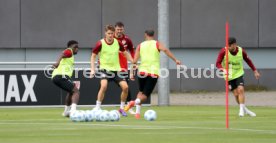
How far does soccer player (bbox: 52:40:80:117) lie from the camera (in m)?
23.3

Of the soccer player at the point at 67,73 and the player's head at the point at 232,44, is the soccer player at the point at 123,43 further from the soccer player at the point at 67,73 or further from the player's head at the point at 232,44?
the player's head at the point at 232,44

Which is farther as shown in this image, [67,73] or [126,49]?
[126,49]

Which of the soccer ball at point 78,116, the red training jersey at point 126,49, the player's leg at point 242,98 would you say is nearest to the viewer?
the soccer ball at point 78,116

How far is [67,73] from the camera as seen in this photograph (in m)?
23.7

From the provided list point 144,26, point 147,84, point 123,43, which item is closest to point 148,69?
point 147,84

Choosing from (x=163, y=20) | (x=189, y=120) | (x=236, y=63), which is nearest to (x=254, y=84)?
(x=163, y=20)

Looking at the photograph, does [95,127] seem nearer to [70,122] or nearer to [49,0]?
[70,122]

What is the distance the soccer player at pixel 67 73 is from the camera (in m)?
23.3

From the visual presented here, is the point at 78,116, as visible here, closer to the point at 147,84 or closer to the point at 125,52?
the point at 147,84

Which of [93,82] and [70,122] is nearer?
[70,122]

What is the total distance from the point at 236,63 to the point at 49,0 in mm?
16018

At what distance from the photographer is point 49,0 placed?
3866 centimetres

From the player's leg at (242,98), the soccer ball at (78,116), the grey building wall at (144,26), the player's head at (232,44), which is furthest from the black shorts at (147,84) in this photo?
the grey building wall at (144,26)

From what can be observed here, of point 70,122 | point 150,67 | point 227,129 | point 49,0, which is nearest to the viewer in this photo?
point 227,129
